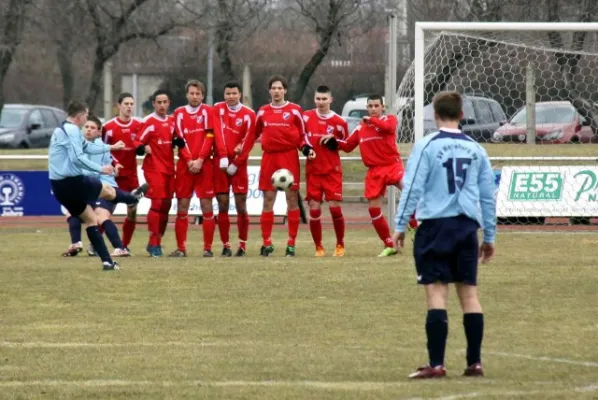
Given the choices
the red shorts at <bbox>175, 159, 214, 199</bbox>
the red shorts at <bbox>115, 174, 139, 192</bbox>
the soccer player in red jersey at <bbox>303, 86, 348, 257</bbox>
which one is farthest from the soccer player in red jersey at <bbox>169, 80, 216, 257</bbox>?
the soccer player in red jersey at <bbox>303, 86, 348, 257</bbox>

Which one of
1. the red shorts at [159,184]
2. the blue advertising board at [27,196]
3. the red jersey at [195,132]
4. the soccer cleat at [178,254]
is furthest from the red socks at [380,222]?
the blue advertising board at [27,196]

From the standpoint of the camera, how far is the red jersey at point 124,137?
16.8m

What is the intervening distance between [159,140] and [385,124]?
2804mm

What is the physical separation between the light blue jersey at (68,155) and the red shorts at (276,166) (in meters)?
2.69

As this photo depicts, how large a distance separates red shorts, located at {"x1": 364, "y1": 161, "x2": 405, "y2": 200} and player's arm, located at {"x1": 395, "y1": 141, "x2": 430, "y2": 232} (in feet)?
26.4

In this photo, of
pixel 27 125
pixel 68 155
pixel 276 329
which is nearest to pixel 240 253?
pixel 68 155

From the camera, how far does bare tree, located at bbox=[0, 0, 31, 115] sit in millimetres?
28156

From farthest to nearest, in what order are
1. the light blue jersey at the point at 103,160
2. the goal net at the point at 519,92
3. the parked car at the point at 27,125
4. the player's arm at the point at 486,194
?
the parked car at the point at 27,125 → the goal net at the point at 519,92 → the light blue jersey at the point at 103,160 → the player's arm at the point at 486,194

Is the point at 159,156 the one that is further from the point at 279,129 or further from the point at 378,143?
the point at 378,143

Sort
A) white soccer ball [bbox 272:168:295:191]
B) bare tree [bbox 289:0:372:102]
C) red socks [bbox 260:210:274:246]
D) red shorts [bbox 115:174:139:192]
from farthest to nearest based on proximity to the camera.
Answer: bare tree [bbox 289:0:372:102] → red shorts [bbox 115:174:139:192] → red socks [bbox 260:210:274:246] → white soccer ball [bbox 272:168:295:191]

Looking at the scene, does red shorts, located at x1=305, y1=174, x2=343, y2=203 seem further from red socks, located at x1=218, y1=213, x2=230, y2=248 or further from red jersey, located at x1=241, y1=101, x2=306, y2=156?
red socks, located at x1=218, y1=213, x2=230, y2=248

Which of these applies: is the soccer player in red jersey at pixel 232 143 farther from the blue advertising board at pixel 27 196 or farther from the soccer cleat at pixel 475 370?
the soccer cleat at pixel 475 370

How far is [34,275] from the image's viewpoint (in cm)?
1416

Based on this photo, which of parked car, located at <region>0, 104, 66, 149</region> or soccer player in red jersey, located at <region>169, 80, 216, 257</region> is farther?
parked car, located at <region>0, 104, 66, 149</region>
